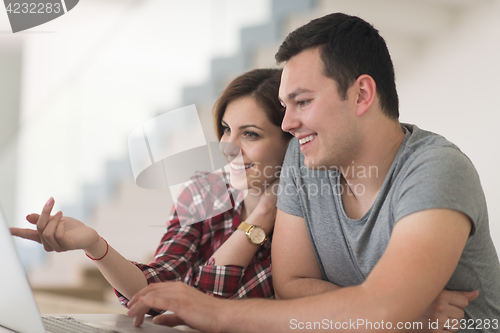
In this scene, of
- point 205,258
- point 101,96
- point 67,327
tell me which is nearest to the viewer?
point 67,327

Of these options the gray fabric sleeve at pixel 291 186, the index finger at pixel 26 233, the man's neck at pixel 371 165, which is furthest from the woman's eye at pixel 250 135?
the index finger at pixel 26 233

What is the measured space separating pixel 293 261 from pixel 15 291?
A: 2.24 feet

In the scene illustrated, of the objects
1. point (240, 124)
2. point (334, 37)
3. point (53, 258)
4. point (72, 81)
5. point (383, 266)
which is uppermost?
point (72, 81)

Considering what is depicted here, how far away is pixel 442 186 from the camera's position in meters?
0.75

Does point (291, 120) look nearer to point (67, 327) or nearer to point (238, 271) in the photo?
point (238, 271)

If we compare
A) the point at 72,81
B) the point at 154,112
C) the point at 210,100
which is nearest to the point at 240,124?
the point at 210,100

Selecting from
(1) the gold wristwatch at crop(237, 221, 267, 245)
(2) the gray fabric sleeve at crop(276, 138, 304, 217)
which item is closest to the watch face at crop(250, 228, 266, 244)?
(1) the gold wristwatch at crop(237, 221, 267, 245)

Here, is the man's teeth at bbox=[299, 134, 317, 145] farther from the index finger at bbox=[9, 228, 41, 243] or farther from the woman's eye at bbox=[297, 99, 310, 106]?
the index finger at bbox=[9, 228, 41, 243]

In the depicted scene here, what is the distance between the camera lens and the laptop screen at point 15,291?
57cm

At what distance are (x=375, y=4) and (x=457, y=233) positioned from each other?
2.25 metres

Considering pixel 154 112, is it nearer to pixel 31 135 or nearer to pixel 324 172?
pixel 31 135

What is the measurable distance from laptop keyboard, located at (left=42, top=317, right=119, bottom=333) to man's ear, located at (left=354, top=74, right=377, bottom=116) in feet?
2.50

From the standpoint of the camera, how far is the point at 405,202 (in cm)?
78

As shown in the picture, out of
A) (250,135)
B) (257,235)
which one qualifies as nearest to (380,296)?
(257,235)
